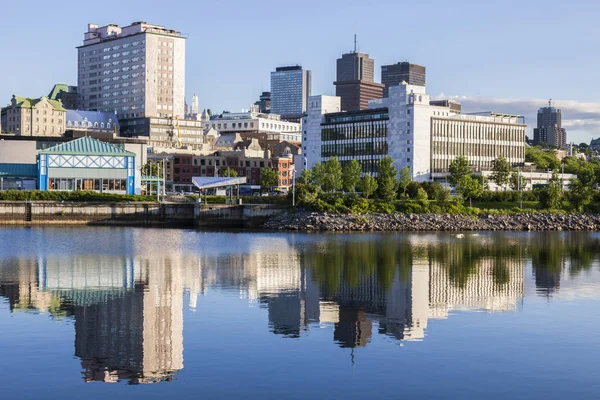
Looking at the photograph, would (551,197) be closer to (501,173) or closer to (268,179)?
(501,173)

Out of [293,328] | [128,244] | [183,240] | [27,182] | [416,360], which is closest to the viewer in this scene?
[416,360]

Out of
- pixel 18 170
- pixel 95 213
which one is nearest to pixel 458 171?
pixel 95 213

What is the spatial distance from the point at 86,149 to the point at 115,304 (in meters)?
95.4

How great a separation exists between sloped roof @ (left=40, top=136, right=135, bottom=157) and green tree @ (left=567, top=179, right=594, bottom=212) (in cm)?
7864

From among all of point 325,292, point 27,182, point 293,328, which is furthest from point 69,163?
point 293,328

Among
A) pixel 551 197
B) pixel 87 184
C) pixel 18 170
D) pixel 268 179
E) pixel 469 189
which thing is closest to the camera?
pixel 87 184

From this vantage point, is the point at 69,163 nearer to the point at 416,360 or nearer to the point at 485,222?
the point at 485,222

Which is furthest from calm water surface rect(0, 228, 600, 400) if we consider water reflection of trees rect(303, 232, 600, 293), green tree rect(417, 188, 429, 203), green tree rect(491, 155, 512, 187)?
green tree rect(491, 155, 512, 187)

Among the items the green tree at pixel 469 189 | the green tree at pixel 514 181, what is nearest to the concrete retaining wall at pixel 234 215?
the green tree at pixel 469 189

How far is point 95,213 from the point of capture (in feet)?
404

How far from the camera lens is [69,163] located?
445 ft

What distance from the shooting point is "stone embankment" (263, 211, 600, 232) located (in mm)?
119875

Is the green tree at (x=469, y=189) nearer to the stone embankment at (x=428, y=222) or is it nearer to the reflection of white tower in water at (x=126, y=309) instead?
the stone embankment at (x=428, y=222)

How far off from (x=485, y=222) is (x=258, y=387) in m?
105
